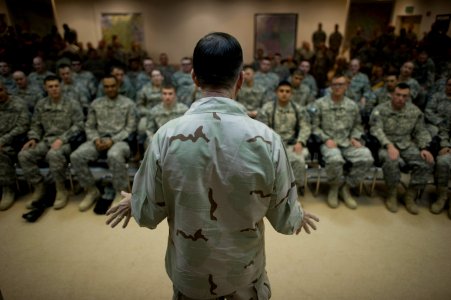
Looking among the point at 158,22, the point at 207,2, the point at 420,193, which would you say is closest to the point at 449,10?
the point at 420,193

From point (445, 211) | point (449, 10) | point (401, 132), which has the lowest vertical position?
point (445, 211)

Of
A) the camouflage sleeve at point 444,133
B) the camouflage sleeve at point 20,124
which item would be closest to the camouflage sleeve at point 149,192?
the camouflage sleeve at point 20,124

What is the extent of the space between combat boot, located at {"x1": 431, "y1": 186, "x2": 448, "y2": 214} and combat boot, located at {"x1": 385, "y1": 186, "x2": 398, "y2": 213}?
35 centimetres

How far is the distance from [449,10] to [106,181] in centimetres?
620

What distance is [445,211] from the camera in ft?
9.74

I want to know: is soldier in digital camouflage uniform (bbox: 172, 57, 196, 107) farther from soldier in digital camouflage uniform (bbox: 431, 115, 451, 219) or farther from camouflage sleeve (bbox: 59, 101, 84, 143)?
soldier in digital camouflage uniform (bbox: 431, 115, 451, 219)

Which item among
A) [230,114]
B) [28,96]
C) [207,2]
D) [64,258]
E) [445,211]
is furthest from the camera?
[207,2]

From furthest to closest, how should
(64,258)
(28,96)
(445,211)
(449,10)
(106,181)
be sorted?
(449,10) → (28,96) → (106,181) → (445,211) → (64,258)

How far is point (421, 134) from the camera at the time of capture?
309cm

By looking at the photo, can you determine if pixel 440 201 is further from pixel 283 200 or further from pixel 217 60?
pixel 217 60

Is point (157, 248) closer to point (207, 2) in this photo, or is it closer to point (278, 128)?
point (278, 128)

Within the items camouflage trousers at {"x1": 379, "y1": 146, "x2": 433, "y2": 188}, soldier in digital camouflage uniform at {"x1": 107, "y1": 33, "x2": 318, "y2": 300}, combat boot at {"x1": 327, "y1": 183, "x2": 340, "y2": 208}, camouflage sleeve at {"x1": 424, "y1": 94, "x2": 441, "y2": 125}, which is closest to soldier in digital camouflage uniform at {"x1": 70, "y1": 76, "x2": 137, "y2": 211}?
soldier in digital camouflage uniform at {"x1": 107, "y1": 33, "x2": 318, "y2": 300}

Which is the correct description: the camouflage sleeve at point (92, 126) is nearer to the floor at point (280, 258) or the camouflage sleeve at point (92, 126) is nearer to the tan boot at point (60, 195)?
the tan boot at point (60, 195)

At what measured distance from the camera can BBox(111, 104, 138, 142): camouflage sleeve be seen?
10.5 ft
